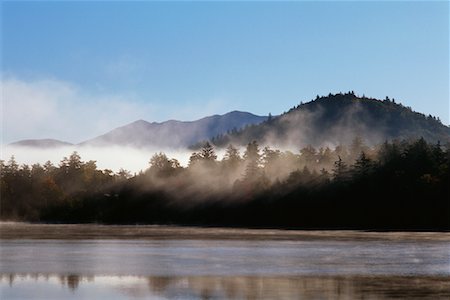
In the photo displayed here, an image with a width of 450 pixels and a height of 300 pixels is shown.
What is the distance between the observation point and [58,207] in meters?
181

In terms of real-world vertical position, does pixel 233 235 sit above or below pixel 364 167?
below

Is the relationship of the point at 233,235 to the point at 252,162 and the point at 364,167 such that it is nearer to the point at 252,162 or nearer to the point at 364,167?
the point at 364,167

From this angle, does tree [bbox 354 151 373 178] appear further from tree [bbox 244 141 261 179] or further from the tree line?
tree [bbox 244 141 261 179]

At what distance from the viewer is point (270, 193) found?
498 ft

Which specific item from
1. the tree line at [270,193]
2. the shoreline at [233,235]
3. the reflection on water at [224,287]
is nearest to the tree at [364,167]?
the tree line at [270,193]

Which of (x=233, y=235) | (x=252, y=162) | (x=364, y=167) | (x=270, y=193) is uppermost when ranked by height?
(x=252, y=162)

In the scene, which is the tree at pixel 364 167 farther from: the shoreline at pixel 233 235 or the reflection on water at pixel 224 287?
the reflection on water at pixel 224 287

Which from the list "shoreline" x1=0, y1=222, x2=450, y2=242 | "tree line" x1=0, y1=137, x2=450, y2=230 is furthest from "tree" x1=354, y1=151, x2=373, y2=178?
"shoreline" x1=0, y1=222, x2=450, y2=242

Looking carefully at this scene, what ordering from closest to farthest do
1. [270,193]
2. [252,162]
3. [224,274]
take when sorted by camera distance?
[224,274]
[270,193]
[252,162]

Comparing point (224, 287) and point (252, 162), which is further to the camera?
point (252, 162)

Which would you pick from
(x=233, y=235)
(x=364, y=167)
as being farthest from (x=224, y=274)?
(x=364, y=167)

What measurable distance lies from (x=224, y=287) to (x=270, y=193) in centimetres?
11798

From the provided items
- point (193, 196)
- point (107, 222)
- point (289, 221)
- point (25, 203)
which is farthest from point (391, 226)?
point (25, 203)

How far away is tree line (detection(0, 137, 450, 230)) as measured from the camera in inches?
4943
